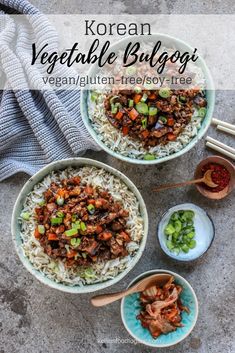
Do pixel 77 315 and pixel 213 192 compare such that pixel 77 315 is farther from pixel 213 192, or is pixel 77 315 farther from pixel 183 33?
pixel 183 33

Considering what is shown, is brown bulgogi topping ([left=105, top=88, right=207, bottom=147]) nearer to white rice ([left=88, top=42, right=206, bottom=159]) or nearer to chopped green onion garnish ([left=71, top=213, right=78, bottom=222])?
white rice ([left=88, top=42, right=206, bottom=159])

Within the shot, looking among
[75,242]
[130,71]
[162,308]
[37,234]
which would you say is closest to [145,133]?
[130,71]

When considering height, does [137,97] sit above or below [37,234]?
above

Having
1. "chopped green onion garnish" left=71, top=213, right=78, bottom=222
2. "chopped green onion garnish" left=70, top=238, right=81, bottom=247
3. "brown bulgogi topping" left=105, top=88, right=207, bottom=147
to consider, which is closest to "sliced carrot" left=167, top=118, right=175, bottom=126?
"brown bulgogi topping" left=105, top=88, right=207, bottom=147

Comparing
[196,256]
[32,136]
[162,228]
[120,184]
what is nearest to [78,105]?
[32,136]

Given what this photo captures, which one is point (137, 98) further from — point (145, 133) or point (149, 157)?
point (149, 157)

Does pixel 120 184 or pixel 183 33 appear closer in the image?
pixel 120 184
